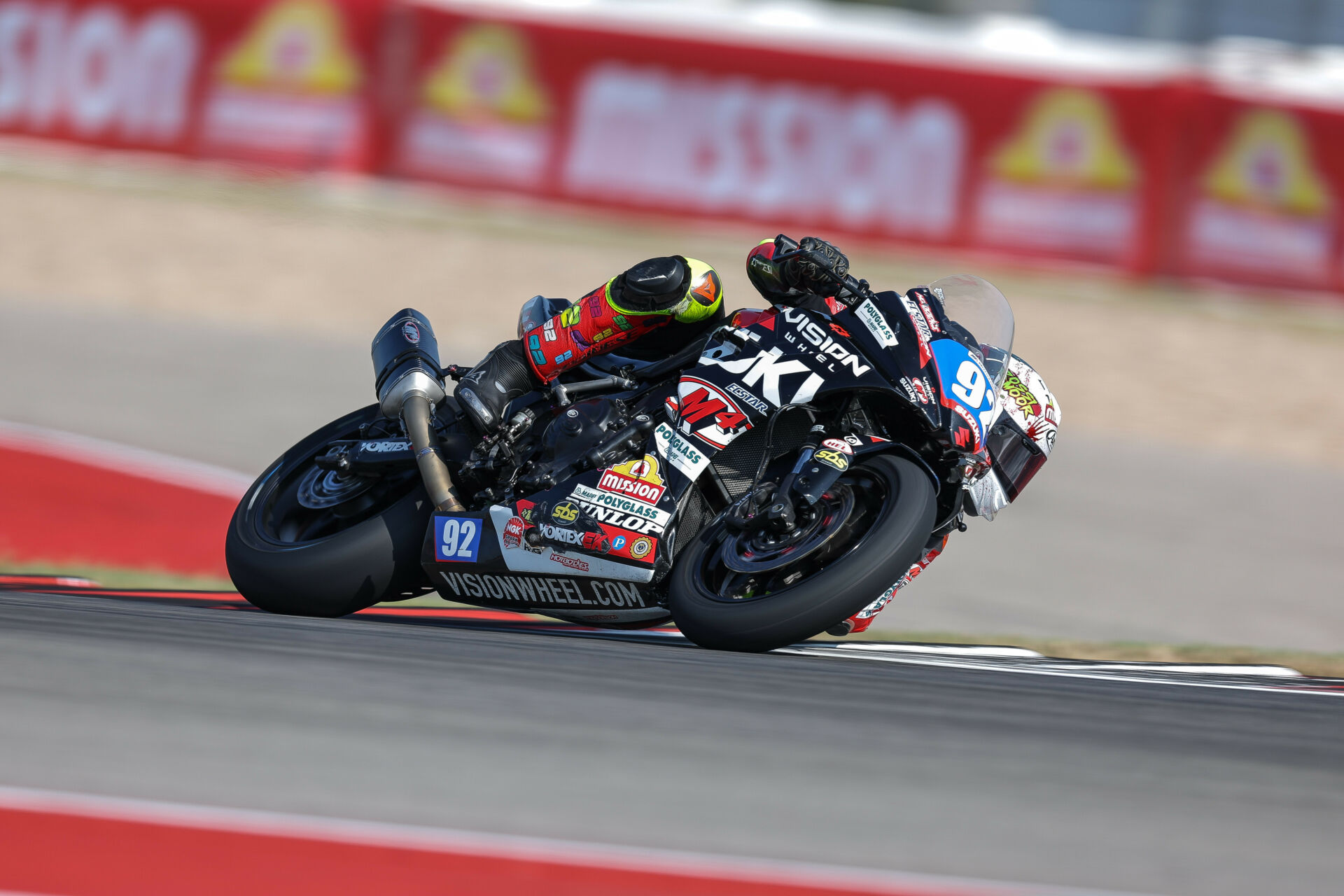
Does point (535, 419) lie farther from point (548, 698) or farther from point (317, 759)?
point (317, 759)

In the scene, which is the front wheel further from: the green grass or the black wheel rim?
the green grass

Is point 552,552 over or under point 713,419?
under

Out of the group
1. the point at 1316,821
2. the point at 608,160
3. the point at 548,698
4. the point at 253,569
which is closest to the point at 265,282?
the point at 608,160

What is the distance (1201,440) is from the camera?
38.2 ft

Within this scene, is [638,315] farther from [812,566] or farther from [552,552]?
[812,566]

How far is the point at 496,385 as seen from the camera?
492 centimetres

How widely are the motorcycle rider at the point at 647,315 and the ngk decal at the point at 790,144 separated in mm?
10929

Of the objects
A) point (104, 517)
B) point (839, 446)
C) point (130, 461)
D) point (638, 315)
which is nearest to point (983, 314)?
point (839, 446)

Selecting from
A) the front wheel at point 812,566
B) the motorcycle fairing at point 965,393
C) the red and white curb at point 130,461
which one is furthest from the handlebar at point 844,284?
the red and white curb at point 130,461

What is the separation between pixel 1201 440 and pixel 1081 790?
9.36 metres

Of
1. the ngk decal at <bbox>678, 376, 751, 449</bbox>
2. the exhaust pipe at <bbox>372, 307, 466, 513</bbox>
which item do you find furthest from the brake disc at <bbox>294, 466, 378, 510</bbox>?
the ngk decal at <bbox>678, 376, 751, 449</bbox>

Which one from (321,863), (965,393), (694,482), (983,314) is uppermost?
(983,314)

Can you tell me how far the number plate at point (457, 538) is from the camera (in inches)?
183

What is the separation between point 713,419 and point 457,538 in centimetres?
87
